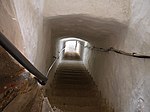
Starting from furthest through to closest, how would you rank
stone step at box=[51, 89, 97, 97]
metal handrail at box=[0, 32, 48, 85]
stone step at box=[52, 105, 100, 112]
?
1. stone step at box=[51, 89, 97, 97]
2. stone step at box=[52, 105, 100, 112]
3. metal handrail at box=[0, 32, 48, 85]

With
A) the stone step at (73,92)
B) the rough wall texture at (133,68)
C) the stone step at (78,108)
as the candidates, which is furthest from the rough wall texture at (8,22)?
the stone step at (73,92)

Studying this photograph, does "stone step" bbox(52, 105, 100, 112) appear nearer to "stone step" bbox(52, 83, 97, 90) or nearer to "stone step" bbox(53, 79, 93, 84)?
"stone step" bbox(52, 83, 97, 90)

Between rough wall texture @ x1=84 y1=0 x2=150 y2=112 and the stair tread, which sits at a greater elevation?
rough wall texture @ x1=84 y1=0 x2=150 y2=112

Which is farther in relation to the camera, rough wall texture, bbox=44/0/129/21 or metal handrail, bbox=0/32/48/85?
rough wall texture, bbox=44/0/129/21

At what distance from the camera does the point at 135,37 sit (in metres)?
1.79

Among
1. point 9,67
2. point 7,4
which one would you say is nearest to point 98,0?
point 7,4

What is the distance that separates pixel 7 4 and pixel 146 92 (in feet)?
3.87

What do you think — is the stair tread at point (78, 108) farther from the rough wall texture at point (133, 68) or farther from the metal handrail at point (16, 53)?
the metal handrail at point (16, 53)

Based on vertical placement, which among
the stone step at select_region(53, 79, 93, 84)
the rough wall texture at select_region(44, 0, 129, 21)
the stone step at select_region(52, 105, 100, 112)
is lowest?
the stone step at select_region(52, 105, 100, 112)

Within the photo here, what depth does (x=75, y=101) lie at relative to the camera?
127 inches

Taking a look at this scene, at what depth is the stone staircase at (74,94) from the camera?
2.97 meters

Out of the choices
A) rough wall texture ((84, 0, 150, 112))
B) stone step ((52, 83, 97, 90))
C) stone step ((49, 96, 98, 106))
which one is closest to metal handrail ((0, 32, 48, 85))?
rough wall texture ((84, 0, 150, 112))

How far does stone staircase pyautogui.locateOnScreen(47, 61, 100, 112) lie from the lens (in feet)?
9.75

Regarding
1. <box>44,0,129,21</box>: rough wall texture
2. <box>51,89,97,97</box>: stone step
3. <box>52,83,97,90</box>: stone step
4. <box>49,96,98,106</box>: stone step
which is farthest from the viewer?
<box>52,83,97,90</box>: stone step
